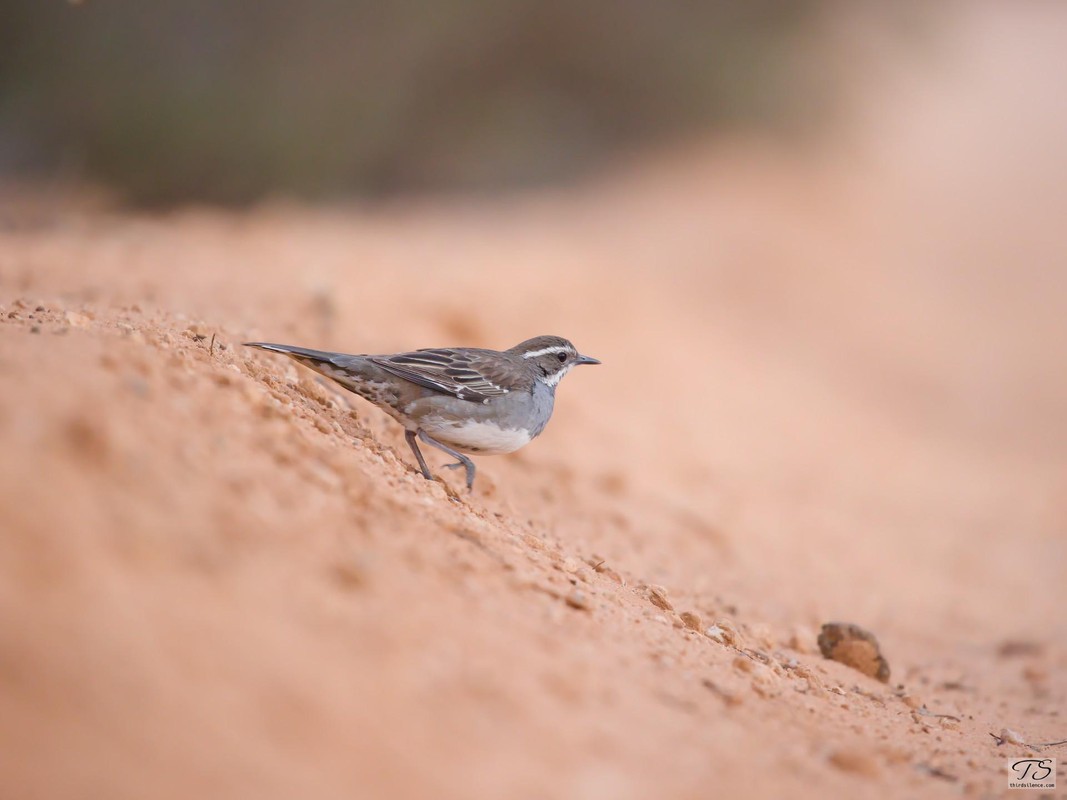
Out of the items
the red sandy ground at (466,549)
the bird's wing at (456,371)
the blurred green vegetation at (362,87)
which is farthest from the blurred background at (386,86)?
the bird's wing at (456,371)

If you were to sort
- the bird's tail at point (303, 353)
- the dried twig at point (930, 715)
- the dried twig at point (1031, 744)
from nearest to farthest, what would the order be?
the dried twig at point (1031, 744), the dried twig at point (930, 715), the bird's tail at point (303, 353)

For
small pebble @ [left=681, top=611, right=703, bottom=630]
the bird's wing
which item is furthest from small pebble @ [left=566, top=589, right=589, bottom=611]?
the bird's wing

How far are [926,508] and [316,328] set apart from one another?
28.2 feet

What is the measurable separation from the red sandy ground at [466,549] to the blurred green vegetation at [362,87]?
2081 millimetres

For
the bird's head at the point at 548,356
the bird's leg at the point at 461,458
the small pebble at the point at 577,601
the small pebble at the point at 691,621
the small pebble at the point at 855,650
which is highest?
the bird's head at the point at 548,356

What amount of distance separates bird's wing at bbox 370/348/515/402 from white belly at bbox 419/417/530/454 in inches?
7.1

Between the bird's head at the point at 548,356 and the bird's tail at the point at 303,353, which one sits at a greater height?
the bird's head at the point at 548,356

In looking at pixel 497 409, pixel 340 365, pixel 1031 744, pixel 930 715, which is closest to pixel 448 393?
pixel 497 409

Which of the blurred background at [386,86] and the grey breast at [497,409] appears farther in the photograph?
the blurred background at [386,86]

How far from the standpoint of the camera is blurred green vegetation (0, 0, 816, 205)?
60.2 feet

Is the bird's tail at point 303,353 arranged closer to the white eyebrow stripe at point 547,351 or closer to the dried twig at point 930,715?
the white eyebrow stripe at point 547,351

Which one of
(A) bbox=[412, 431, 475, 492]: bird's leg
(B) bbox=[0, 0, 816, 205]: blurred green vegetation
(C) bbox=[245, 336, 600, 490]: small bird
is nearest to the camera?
(C) bbox=[245, 336, 600, 490]: small bird

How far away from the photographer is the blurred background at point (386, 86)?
18.4 m

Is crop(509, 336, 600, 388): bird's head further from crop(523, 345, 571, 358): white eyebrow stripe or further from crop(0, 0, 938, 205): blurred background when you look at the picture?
crop(0, 0, 938, 205): blurred background
